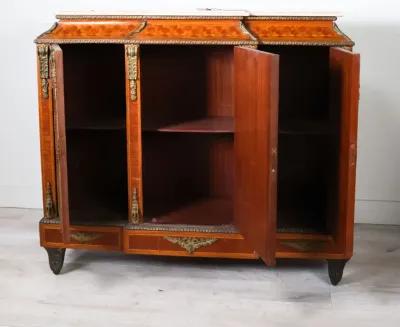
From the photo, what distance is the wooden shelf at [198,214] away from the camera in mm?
2942

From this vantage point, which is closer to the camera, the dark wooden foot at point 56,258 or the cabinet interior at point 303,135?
the dark wooden foot at point 56,258

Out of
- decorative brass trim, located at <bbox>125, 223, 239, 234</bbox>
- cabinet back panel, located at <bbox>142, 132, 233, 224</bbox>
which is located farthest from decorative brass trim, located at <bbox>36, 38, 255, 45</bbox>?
decorative brass trim, located at <bbox>125, 223, 239, 234</bbox>

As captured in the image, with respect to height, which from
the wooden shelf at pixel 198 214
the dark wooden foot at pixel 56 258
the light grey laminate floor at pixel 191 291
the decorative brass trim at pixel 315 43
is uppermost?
the decorative brass trim at pixel 315 43

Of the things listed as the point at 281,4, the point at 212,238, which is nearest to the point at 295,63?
the point at 281,4

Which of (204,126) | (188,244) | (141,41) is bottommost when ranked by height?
(188,244)

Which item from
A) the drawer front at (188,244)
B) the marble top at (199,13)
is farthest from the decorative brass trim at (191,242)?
the marble top at (199,13)

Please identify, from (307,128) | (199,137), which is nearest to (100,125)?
(199,137)

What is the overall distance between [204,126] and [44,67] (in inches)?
27.5

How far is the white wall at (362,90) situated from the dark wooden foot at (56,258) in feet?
3.18

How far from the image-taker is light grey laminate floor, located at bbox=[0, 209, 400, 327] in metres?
2.58

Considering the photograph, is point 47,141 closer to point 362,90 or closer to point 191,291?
point 191,291

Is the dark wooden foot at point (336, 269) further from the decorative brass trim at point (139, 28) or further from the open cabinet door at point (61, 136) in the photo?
the decorative brass trim at point (139, 28)

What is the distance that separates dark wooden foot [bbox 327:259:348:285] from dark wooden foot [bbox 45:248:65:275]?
111 cm

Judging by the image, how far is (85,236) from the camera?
9.59ft
